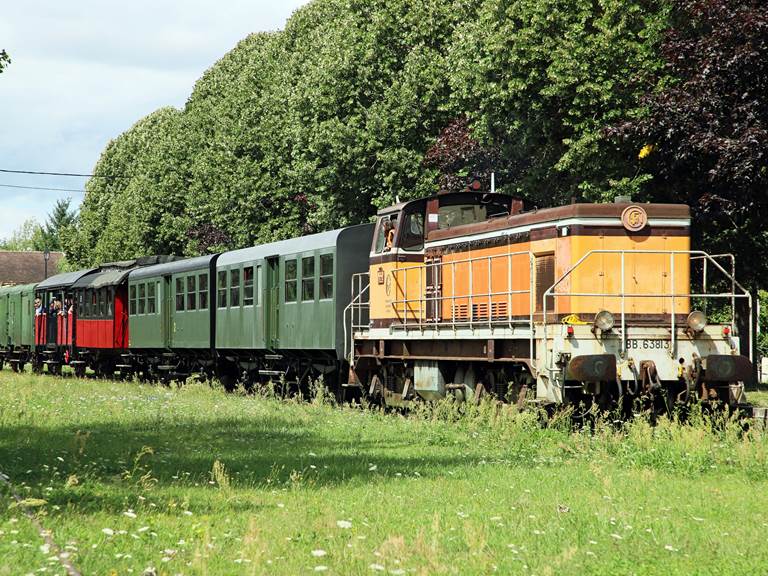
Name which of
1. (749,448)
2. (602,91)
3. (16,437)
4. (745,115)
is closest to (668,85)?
(602,91)

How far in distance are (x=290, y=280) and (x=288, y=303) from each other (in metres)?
0.52

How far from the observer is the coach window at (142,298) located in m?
33.4

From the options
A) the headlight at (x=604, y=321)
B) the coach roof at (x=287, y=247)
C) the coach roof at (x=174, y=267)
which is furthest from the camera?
the coach roof at (x=174, y=267)

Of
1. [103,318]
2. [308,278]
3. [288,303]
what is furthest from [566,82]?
[103,318]

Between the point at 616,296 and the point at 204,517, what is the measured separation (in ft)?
26.6

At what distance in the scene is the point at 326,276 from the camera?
22422mm

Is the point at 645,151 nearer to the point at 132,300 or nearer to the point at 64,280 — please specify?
the point at 132,300

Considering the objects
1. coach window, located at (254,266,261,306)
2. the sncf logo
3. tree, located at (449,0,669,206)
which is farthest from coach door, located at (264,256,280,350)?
the sncf logo

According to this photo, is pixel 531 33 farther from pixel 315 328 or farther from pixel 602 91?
pixel 315 328

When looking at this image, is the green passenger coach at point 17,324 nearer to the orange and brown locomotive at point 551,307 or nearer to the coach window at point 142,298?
the coach window at point 142,298

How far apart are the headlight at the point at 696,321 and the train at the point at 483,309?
0.09 metres

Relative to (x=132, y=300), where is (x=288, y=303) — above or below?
below

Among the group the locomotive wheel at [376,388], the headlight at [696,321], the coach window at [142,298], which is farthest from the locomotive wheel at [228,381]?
the headlight at [696,321]

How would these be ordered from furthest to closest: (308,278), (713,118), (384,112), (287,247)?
(384,112)
(287,247)
(308,278)
(713,118)
